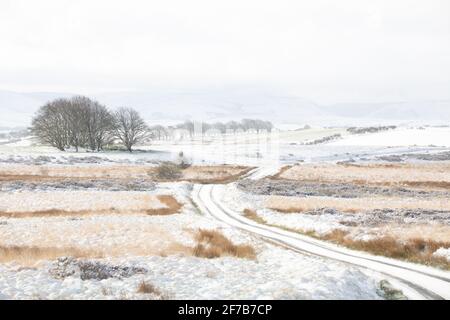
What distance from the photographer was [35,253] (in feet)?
75.2

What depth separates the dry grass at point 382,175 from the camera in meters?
70.7

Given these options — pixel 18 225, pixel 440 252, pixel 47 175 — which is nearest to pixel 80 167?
pixel 47 175

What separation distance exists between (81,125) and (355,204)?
88.9m

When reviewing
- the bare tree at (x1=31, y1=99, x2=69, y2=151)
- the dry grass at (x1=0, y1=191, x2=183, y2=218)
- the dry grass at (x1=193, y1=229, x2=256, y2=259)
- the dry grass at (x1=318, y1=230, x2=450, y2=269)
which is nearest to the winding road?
the dry grass at (x1=318, y1=230, x2=450, y2=269)

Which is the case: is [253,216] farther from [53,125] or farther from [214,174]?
[53,125]

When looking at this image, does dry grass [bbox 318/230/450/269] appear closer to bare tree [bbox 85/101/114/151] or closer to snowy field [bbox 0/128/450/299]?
snowy field [bbox 0/128/450/299]

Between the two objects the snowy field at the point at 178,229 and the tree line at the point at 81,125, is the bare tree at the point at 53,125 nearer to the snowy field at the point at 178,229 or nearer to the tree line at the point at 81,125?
the tree line at the point at 81,125

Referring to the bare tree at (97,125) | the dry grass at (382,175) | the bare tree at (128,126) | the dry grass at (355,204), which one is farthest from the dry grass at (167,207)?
the bare tree at (97,125)

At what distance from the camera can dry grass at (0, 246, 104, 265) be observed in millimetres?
20950

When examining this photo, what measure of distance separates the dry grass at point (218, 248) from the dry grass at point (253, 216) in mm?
10808

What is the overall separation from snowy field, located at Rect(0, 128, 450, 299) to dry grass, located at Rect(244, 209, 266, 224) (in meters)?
0.97

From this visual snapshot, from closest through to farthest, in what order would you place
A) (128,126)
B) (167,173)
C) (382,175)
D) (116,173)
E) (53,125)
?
1. (382,175)
2. (116,173)
3. (167,173)
4. (53,125)
5. (128,126)

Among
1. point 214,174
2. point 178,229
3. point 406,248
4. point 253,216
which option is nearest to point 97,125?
point 214,174
